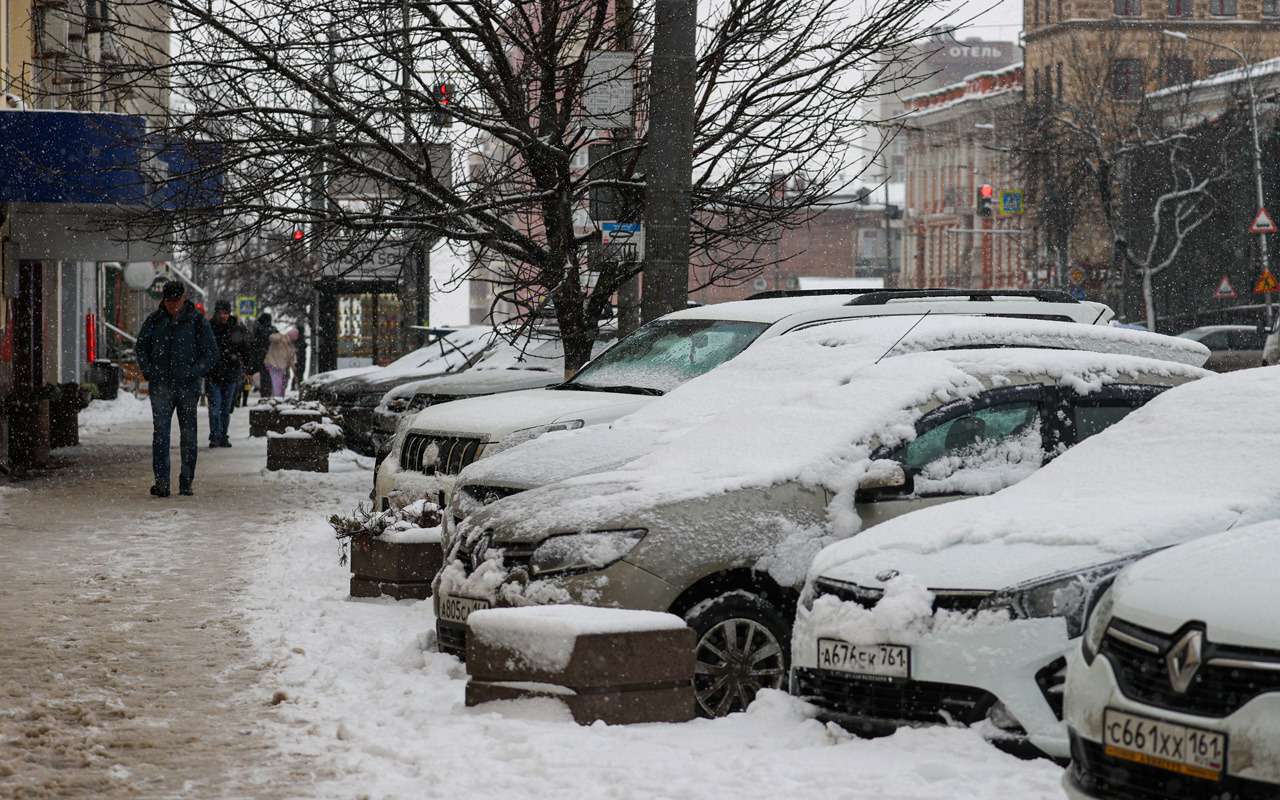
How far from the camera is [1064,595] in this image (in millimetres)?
6398

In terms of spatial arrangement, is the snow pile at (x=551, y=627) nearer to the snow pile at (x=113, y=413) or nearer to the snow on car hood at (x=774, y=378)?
the snow on car hood at (x=774, y=378)

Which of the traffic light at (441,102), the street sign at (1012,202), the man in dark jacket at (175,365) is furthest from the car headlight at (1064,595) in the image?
the street sign at (1012,202)

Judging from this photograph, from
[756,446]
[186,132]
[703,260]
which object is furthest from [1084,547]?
[703,260]

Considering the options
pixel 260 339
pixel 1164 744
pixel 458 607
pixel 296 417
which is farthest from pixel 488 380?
pixel 260 339

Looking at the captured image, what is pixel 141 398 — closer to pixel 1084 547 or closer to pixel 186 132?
pixel 186 132

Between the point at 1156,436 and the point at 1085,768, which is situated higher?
the point at 1156,436

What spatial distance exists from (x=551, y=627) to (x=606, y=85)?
9.18m

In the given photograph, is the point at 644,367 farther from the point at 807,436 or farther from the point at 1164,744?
the point at 1164,744

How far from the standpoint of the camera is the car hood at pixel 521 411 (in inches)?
446

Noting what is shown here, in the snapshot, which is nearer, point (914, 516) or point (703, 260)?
point (914, 516)

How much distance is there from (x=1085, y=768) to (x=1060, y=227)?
58888 millimetres

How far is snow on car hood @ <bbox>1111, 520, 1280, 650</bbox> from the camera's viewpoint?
4.72 metres

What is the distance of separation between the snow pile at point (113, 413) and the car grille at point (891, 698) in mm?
23970

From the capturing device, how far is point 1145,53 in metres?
78.1
